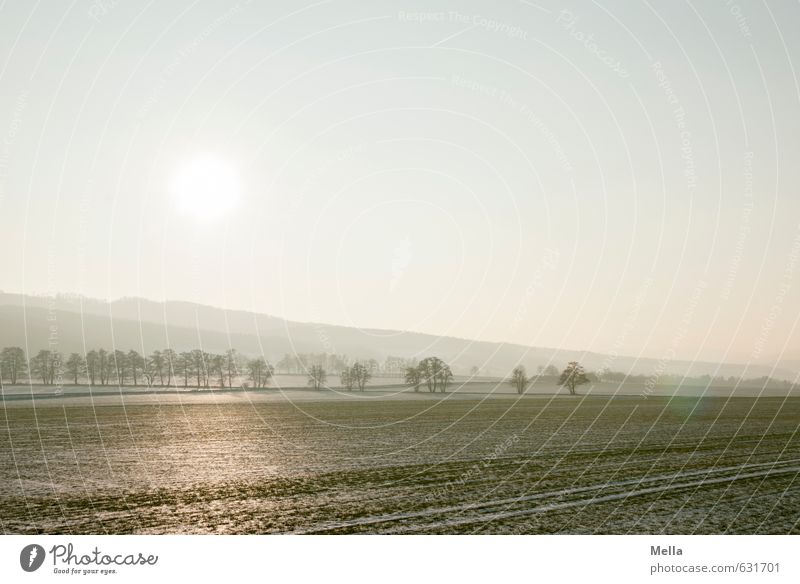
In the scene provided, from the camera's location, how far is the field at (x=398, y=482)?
79.5 feet

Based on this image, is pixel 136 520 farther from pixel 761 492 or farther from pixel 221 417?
pixel 221 417

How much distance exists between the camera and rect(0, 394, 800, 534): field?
24234 millimetres

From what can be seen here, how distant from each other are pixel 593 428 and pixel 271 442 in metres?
31.9

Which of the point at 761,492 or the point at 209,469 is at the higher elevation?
the point at 209,469

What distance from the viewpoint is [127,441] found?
54.2 meters
